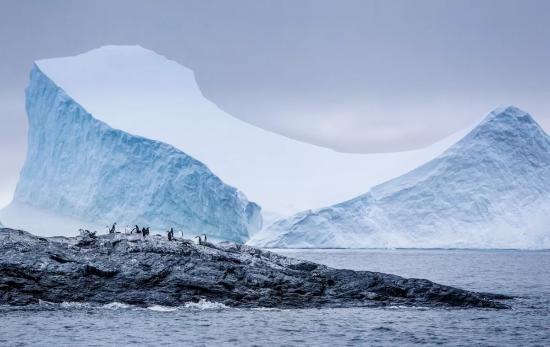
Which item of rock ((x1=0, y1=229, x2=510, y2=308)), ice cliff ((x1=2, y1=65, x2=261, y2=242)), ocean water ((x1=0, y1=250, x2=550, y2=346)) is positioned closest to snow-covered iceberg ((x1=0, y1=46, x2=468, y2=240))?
ice cliff ((x1=2, y1=65, x2=261, y2=242))

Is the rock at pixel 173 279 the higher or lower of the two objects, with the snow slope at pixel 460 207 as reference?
lower

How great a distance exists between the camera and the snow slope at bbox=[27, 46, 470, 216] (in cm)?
5944

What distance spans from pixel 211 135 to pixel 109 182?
34.6 ft

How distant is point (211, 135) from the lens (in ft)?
211

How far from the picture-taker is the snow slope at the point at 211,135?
59.4m

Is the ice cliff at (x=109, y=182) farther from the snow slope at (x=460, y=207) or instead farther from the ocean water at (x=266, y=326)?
the ocean water at (x=266, y=326)

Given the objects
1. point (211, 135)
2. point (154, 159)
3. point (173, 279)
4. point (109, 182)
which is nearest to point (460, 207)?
point (211, 135)

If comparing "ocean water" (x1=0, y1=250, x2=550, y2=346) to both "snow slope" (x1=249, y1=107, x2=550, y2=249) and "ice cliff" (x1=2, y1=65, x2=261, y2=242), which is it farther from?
"ice cliff" (x1=2, y1=65, x2=261, y2=242)

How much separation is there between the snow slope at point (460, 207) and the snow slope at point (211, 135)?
2.39 m

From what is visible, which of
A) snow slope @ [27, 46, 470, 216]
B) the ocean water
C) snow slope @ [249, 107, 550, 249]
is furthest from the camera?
snow slope @ [27, 46, 470, 216]

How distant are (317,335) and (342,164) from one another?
4991 centimetres

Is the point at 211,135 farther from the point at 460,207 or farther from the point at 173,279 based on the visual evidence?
the point at 173,279

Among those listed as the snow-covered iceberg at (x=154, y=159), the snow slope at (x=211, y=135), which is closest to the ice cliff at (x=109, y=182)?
the snow-covered iceberg at (x=154, y=159)

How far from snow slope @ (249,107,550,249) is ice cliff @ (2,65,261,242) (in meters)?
3.68
